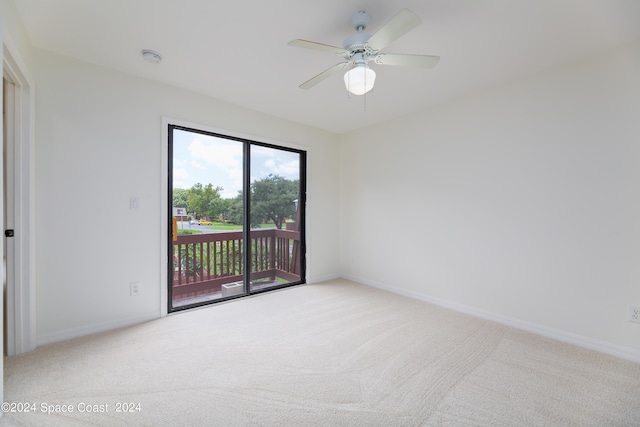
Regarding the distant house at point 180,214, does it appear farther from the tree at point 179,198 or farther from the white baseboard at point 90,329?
the white baseboard at point 90,329

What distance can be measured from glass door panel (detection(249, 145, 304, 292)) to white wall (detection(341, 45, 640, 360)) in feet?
4.25

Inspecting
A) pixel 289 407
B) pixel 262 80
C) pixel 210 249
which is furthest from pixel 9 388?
pixel 262 80

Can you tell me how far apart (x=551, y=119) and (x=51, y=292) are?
14.8 feet

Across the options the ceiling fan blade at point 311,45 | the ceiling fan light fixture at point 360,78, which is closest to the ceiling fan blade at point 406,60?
the ceiling fan light fixture at point 360,78

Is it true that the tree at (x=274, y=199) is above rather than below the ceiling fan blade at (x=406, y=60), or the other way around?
below

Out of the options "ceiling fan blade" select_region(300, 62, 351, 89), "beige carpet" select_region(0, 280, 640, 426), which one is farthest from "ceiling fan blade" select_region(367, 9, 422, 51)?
"beige carpet" select_region(0, 280, 640, 426)

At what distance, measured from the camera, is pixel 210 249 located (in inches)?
144

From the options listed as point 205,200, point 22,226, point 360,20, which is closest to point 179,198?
point 205,200

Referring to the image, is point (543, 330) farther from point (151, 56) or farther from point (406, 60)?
point (151, 56)

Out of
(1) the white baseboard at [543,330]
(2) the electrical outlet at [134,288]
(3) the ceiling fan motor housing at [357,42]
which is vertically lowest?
(1) the white baseboard at [543,330]

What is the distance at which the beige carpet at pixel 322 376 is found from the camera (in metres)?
1.52

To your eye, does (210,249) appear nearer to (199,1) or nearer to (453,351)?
(199,1)

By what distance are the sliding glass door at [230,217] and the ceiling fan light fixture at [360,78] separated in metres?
1.94

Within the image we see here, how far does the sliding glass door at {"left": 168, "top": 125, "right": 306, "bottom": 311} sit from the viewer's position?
3.06 metres
